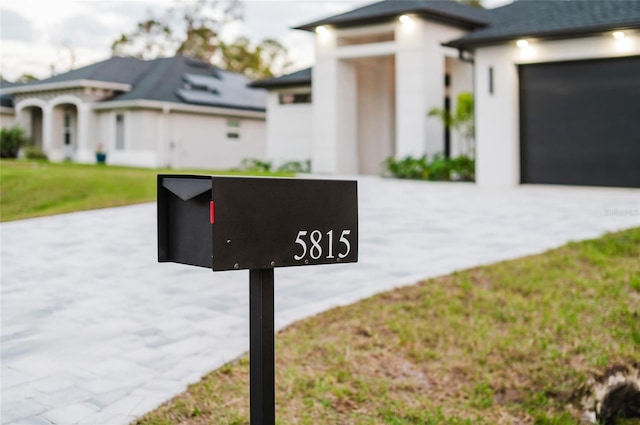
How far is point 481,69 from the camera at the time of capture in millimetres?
15406

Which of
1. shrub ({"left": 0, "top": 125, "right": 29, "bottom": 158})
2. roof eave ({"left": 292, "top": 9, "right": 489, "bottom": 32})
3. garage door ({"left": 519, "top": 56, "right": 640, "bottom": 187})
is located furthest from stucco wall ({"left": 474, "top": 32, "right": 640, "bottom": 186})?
shrub ({"left": 0, "top": 125, "right": 29, "bottom": 158})

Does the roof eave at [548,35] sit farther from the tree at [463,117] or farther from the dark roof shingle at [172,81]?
the dark roof shingle at [172,81]

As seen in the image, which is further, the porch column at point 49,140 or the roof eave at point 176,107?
the porch column at point 49,140

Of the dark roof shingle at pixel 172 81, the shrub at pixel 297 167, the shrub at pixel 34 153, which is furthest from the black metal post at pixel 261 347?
the shrub at pixel 34 153

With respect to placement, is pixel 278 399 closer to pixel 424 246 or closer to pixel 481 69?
pixel 424 246

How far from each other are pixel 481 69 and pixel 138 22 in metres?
26.9

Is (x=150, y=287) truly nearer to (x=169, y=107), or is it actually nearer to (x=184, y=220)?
(x=184, y=220)

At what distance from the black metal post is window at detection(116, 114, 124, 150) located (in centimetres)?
2390

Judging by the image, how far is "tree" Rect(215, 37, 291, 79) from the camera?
41.1 meters

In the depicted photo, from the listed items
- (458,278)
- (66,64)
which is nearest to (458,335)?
(458,278)

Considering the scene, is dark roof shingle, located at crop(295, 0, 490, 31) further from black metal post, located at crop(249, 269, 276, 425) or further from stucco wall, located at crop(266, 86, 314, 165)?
black metal post, located at crop(249, 269, 276, 425)

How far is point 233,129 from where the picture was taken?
90.2 feet

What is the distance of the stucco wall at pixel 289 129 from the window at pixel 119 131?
20.8 ft

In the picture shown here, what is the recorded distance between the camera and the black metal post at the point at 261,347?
8.04 feet
